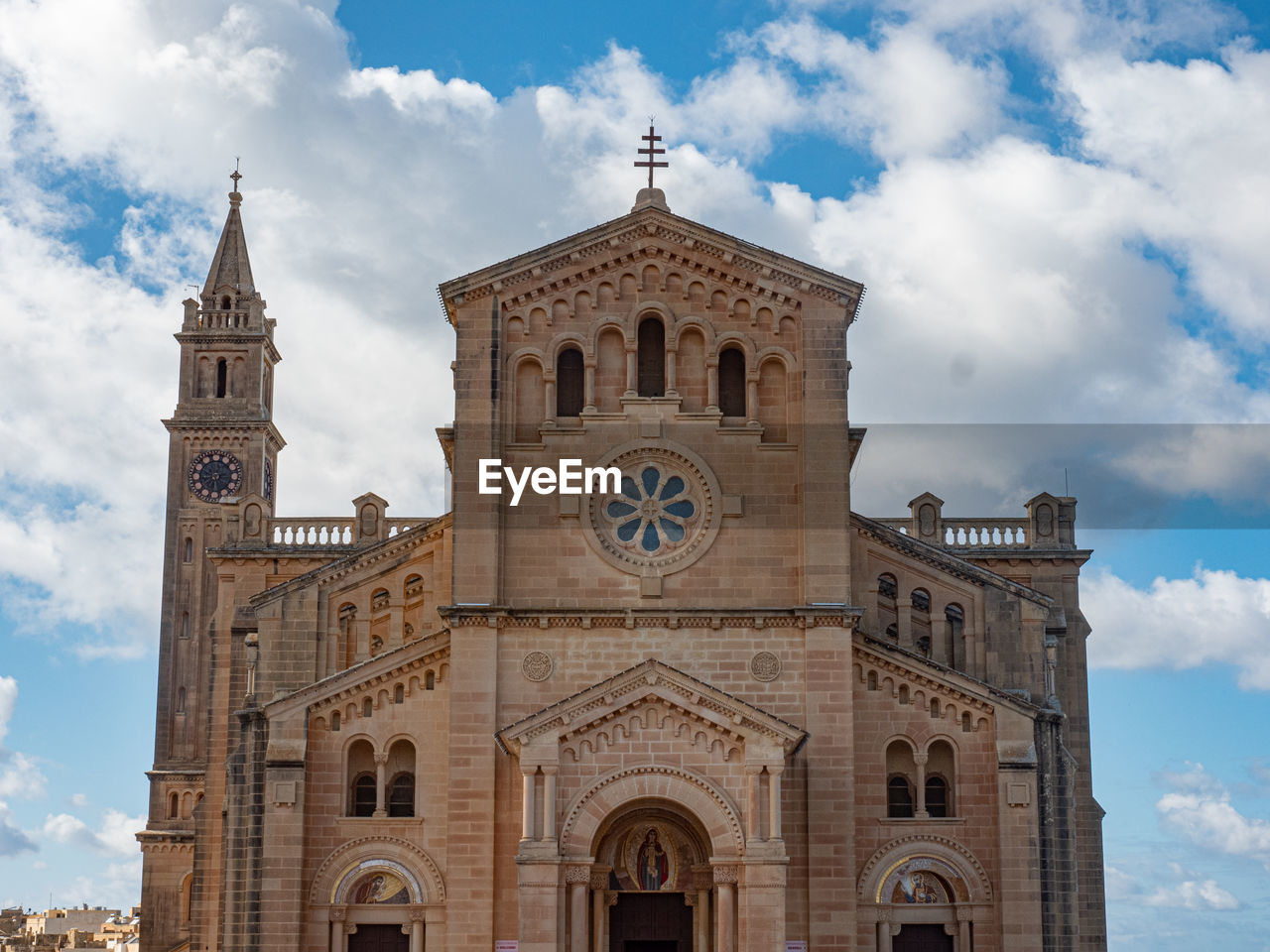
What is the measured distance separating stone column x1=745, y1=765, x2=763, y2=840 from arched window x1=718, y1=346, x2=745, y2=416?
10.4m

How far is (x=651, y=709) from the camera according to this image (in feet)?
150

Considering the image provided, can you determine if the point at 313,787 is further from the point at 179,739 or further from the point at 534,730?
the point at 179,739

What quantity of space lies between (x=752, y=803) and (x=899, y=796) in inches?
236

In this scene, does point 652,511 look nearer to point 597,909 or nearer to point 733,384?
point 733,384

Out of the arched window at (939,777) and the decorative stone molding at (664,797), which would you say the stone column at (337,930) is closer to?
the decorative stone molding at (664,797)

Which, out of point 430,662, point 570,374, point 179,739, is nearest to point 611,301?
point 570,374

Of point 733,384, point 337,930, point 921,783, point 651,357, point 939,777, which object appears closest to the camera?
point 337,930

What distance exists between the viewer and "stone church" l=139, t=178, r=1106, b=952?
149 feet

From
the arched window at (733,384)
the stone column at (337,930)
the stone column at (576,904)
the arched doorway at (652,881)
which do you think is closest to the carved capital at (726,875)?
the arched doorway at (652,881)

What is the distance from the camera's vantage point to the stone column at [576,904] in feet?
147

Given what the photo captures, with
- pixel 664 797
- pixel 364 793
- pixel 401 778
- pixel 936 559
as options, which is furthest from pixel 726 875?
pixel 936 559

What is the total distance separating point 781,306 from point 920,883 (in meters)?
15.4

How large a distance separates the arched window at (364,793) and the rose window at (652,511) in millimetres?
8905

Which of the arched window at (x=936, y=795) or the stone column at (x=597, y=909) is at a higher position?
the arched window at (x=936, y=795)
